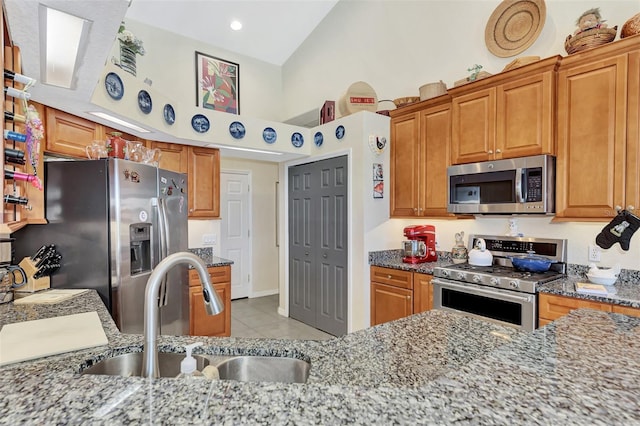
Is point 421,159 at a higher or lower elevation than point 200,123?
lower

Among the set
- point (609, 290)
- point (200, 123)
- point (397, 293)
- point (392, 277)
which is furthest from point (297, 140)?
point (609, 290)

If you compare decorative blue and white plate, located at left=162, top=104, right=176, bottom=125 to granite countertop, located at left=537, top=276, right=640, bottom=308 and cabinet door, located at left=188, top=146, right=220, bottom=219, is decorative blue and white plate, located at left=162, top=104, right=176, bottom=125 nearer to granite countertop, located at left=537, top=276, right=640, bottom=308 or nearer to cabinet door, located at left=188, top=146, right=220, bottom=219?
cabinet door, located at left=188, top=146, right=220, bottom=219

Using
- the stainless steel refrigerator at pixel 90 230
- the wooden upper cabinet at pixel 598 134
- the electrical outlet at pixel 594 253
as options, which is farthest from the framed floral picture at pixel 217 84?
the electrical outlet at pixel 594 253

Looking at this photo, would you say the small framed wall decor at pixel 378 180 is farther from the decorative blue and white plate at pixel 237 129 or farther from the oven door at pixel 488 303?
the decorative blue and white plate at pixel 237 129

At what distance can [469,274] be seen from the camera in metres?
2.68

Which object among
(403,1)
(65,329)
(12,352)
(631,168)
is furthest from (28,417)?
(403,1)

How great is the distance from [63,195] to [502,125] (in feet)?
10.8

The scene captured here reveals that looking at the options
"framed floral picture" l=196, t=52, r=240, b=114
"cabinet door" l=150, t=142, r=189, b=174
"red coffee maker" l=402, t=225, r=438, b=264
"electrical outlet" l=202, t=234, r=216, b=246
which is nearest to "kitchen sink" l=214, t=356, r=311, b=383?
"red coffee maker" l=402, t=225, r=438, b=264

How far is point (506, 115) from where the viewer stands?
2734 millimetres

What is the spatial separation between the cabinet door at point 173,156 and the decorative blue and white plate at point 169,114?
0.36m

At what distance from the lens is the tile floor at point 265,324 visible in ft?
13.0

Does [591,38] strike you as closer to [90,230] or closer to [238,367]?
[238,367]

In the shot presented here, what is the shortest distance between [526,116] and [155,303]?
287cm

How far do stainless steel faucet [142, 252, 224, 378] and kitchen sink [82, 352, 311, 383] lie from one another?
8.8 inches
